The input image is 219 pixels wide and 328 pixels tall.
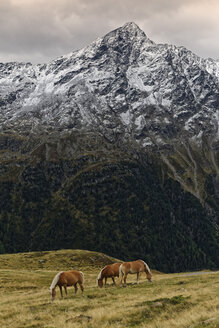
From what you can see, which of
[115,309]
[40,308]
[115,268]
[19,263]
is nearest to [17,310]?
[40,308]

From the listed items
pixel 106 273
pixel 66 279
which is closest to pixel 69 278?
pixel 66 279

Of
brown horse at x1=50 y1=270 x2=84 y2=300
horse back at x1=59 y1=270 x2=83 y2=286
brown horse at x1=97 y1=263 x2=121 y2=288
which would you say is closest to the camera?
brown horse at x1=50 y1=270 x2=84 y2=300

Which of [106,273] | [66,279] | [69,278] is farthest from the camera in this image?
[106,273]

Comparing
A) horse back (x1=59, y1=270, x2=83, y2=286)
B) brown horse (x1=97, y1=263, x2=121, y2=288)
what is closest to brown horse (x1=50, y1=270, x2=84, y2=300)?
horse back (x1=59, y1=270, x2=83, y2=286)

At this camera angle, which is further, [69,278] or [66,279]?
[69,278]

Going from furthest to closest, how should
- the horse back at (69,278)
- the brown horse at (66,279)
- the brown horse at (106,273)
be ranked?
the brown horse at (106,273) → the horse back at (69,278) → the brown horse at (66,279)

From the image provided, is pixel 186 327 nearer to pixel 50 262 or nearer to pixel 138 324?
pixel 138 324

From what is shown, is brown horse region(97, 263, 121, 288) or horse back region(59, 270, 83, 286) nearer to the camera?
horse back region(59, 270, 83, 286)

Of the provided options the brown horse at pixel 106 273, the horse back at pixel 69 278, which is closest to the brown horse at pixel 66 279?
the horse back at pixel 69 278

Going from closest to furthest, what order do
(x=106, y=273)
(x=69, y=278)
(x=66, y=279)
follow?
(x=66, y=279) → (x=69, y=278) → (x=106, y=273)

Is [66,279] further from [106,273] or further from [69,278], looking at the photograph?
[106,273]

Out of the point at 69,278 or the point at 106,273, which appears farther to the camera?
the point at 106,273

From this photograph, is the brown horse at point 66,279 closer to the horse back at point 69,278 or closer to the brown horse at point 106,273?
the horse back at point 69,278

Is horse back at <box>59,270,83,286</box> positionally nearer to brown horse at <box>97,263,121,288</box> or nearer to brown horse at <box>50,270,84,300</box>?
brown horse at <box>50,270,84,300</box>
